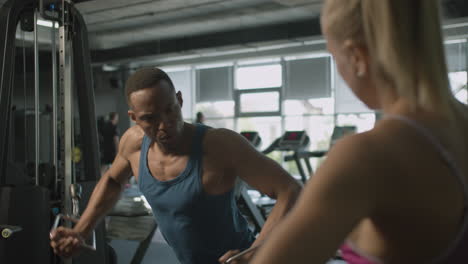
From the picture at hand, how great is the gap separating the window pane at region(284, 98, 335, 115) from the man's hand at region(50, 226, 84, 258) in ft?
29.5

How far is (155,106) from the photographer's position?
5.24 feet

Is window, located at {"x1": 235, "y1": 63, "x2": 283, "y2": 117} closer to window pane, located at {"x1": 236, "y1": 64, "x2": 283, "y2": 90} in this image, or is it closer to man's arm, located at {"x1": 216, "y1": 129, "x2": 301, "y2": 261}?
window pane, located at {"x1": 236, "y1": 64, "x2": 283, "y2": 90}

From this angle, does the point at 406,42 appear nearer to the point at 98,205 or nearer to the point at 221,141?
the point at 221,141

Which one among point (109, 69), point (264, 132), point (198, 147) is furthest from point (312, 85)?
point (198, 147)

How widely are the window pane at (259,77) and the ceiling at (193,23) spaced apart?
1.46m

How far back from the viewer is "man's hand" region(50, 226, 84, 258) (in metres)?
1.49

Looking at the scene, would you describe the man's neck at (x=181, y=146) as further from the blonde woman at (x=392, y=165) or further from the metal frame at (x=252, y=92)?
the metal frame at (x=252, y=92)

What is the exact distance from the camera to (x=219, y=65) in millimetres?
11461

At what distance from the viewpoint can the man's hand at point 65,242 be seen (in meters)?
1.49

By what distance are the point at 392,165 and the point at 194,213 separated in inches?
46.7

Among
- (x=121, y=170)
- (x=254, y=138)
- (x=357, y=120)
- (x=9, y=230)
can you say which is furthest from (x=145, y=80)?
(x=357, y=120)

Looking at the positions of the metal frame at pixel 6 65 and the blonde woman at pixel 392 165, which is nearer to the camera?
the blonde woman at pixel 392 165

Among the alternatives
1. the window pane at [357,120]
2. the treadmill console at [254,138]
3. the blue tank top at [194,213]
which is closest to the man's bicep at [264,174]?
the blue tank top at [194,213]

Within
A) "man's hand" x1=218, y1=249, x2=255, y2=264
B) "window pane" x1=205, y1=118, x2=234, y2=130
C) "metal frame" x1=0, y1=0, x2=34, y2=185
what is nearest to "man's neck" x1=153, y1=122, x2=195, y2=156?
"man's hand" x1=218, y1=249, x2=255, y2=264
